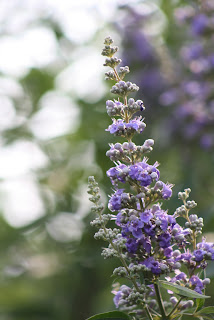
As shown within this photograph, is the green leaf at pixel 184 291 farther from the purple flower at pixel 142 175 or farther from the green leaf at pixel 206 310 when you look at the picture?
the purple flower at pixel 142 175

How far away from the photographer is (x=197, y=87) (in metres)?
5.41

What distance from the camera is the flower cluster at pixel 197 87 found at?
530 cm

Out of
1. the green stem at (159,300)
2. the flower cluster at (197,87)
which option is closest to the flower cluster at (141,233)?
the green stem at (159,300)

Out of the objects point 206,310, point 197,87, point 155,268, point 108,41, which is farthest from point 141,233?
point 197,87

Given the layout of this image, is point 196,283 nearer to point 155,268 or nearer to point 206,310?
point 206,310

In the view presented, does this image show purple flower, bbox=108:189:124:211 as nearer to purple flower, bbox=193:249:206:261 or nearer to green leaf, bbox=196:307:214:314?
purple flower, bbox=193:249:206:261

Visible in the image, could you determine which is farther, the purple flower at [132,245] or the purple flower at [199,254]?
the purple flower at [199,254]

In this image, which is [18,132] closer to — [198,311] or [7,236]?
[7,236]

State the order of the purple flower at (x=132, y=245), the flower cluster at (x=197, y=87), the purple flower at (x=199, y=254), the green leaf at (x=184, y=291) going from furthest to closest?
1. the flower cluster at (x=197, y=87)
2. the purple flower at (x=199, y=254)
3. the purple flower at (x=132, y=245)
4. the green leaf at (x=184, y=291)

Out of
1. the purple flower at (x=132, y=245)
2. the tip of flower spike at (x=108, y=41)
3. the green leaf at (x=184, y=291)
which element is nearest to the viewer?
the green leaf at (x=184, y=291)

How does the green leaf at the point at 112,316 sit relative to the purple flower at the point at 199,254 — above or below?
below

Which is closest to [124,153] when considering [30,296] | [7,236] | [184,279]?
→ [184,279]

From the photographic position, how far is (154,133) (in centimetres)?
527

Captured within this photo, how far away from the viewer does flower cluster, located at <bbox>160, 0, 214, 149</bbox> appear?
209 inches
